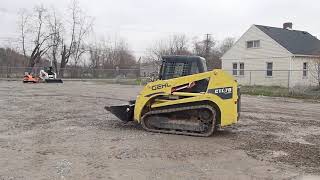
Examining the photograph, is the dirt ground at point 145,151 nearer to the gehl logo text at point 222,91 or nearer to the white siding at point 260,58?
the gehl logo text at point 222,91

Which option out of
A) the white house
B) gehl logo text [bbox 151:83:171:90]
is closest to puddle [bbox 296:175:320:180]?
gehl logo text [bbox 151:83:171:90]

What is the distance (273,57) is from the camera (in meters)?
37.2

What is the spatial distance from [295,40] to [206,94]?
103ft

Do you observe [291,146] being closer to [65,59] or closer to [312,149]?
[312,149]

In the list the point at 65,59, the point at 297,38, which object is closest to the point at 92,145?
the point at 297,38

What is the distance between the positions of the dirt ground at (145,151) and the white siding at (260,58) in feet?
71.8

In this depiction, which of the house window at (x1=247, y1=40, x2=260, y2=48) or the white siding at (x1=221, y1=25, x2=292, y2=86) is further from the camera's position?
the house window at (x1=247, y1=40, x2=260, y2=48)

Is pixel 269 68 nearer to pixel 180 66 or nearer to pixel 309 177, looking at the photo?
pixel 180 66

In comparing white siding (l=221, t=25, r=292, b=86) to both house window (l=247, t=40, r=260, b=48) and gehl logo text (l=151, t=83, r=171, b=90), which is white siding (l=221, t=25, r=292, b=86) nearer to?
house window (l=247, t=40, r=260, b=48)

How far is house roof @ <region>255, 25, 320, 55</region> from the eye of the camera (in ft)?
122

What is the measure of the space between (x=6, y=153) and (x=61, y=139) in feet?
5.85

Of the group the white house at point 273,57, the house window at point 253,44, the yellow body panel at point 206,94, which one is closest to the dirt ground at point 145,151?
the yellow body panel at point 206,94

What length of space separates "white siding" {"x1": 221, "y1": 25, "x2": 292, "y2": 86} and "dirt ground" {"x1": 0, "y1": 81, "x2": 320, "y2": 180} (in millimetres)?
21875

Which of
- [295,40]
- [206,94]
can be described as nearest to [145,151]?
[206,94]
